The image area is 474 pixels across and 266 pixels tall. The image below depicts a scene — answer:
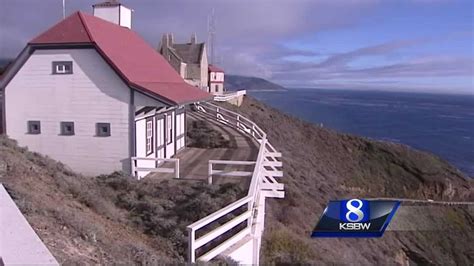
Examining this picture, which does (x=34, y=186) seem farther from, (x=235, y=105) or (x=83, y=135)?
(x=235, y=105)

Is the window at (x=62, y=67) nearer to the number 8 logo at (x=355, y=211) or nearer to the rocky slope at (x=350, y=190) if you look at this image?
the rocky slope at (x=350, y=190)

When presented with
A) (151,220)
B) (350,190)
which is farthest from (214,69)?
(151,220)

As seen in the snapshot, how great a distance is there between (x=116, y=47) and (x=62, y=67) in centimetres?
199

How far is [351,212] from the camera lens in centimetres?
987

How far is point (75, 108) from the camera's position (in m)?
12.5

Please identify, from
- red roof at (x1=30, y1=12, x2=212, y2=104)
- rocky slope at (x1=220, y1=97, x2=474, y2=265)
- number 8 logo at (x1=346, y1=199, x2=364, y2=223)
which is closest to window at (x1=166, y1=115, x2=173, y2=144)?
red roof at (x1=30, y1=12, x2=212, y2=104)

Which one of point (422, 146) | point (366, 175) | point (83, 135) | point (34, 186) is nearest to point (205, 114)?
point (83, 135)

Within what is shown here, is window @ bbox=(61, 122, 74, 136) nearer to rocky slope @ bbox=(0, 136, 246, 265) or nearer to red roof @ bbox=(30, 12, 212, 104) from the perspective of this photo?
rocky slope @ bbox=(0, 136, 246, 265)

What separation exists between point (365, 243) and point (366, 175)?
24.4 meters

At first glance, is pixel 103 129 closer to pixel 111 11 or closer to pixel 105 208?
pixel 105 208

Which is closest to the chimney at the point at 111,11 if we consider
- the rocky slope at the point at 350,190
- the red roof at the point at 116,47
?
the red roof at the point at 116,47

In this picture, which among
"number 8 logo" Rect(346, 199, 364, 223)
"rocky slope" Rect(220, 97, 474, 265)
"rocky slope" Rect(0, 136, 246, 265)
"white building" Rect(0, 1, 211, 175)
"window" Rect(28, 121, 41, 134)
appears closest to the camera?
"rocky slope" Rect(0, 136, 246, 265)

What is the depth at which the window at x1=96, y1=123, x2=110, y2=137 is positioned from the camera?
Result: 40.5 ft

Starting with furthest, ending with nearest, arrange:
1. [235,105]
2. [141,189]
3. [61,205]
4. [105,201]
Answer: [235,105]
[141,189]
[105,201]
[61,205]
